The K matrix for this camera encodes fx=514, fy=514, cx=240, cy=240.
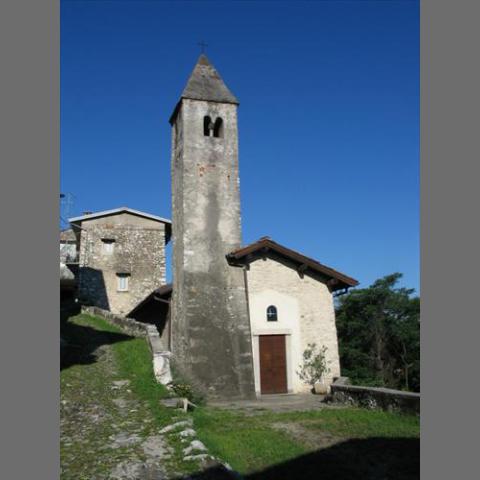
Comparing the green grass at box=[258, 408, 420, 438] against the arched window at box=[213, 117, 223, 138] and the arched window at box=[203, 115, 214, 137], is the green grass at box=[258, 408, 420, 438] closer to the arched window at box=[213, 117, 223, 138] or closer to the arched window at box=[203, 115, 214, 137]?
the arched window at box=[213, 117, 223, 138]

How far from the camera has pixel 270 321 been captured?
17.9 metres

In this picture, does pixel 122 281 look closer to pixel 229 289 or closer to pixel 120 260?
pixel 120 260

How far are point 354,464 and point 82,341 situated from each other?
1080cm

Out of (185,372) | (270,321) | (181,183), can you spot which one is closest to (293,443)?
(185,372)

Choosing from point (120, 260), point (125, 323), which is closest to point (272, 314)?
point (125, 323)

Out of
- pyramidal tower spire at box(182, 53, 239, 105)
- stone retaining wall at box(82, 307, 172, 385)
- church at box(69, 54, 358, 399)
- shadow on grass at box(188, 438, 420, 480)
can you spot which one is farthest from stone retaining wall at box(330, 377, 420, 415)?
pyramidal tower spire at box(182, 53, 239, 105)

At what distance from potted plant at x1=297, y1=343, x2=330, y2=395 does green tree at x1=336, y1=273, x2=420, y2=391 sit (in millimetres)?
13126

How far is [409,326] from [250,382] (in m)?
19.8

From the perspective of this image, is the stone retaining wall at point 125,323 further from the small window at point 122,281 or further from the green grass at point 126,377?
→ the small window at point 122,281

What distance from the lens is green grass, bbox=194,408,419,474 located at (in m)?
8.35

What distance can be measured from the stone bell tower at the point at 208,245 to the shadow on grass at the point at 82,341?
7.38 feet

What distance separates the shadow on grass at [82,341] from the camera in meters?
13.8

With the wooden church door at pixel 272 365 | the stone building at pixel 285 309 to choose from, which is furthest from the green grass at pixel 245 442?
the stone building at pixel 285 309

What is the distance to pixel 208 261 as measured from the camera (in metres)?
17.9
